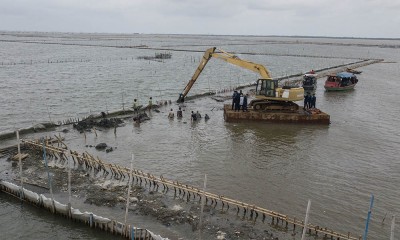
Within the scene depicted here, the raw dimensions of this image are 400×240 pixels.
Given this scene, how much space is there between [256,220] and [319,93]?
3382cm

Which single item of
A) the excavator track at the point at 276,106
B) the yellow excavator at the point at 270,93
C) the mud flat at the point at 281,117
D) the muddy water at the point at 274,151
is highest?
the yellow excavator at the point at 270,93

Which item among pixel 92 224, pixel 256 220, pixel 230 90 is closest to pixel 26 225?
pixel 92 224

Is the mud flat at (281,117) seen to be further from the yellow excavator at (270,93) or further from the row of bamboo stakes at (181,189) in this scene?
the row of bamboo stakes at (181,189)

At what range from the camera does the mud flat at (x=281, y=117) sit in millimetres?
27859

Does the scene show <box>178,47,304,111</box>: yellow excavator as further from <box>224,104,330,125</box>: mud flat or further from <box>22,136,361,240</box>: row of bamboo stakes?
<box>22,136,361,240</box>: row of bamboo stakes

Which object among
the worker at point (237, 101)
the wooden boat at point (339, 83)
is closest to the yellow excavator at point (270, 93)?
the worker at point (237, 101)

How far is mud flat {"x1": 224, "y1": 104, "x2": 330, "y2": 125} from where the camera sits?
27859mm

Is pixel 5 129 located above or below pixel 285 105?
below

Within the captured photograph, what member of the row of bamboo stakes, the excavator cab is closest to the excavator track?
the excavator cab

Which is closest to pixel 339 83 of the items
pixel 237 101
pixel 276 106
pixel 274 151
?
pixel 276 106

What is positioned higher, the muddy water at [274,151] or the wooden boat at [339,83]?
the wooden boat at [339,83]

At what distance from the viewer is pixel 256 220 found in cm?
1381

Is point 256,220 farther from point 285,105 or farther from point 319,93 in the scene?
point 319,93

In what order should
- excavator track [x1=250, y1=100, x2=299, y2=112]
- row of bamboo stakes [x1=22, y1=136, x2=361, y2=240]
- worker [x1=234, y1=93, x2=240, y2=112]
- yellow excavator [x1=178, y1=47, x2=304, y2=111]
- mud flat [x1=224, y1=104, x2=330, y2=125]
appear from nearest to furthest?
1. row of bamboo stakes [x1=22, y1=136, x2=361, y2=240]
2. yellow excavator [x1=178, y1=47, x2=304, y2=111]
3. mud flat [x1=224, y1=104, x2=330, y2=125]
4. worker [x1=234, y1=93, x2=240, y2=112]
5. excavator track [x1=250, y1=100, x2=299, y2=112]
